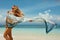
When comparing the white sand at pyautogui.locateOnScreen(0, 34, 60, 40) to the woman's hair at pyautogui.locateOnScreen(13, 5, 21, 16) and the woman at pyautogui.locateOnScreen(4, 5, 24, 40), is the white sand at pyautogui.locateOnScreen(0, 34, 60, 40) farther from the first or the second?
the woman's hair at pyautogui.locateOnScreen(13, 5, 21, 16)

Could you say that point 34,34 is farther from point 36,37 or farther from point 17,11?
point 17,11

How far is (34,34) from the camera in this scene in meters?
1.52

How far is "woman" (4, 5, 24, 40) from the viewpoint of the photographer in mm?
1527

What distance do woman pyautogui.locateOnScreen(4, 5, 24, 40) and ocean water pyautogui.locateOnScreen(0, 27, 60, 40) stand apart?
0.11 feet

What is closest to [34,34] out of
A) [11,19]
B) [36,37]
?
[36,37]

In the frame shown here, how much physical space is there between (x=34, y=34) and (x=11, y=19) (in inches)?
9.2

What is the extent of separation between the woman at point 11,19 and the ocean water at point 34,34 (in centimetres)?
3

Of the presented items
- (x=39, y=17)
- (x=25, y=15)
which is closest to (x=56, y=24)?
(x=39, y=17)

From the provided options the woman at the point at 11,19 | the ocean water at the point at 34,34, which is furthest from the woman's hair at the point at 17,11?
the ocean water at the point at 34,34

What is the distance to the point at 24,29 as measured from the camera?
1.54 m

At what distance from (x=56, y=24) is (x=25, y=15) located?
0.27 m

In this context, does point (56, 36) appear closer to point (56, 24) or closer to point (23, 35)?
point (56, 24)

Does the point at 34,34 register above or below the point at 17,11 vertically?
below

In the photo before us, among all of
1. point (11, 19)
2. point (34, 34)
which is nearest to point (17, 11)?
point (11, 19)
